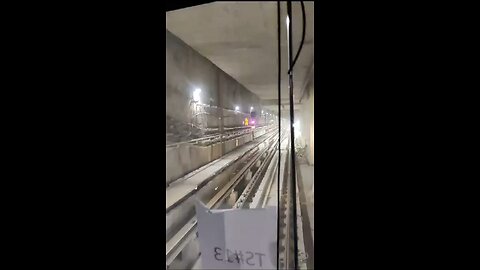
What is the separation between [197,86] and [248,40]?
192 millimetres

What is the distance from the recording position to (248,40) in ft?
2.92

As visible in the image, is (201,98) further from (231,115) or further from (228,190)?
(228,190)

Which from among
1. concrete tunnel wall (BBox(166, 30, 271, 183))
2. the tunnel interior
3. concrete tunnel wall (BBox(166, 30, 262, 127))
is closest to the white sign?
the tunnel interior

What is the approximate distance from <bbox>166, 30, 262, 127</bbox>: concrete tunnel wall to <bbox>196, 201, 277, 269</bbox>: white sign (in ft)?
0.80

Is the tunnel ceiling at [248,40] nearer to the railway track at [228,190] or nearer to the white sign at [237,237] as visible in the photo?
the railway track at [228,190]

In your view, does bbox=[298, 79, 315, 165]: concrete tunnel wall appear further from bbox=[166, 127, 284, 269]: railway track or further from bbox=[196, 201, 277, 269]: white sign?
bbox=[196, 201, 277, 269]: white sign

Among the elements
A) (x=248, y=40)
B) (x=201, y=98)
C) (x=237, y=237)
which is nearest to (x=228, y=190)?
(x=237, y=237)

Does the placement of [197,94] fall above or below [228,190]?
above

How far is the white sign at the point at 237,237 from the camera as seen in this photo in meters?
0.92

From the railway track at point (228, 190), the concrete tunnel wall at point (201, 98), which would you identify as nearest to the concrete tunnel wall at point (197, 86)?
the concrete tunnel wall at point (201, 98)
